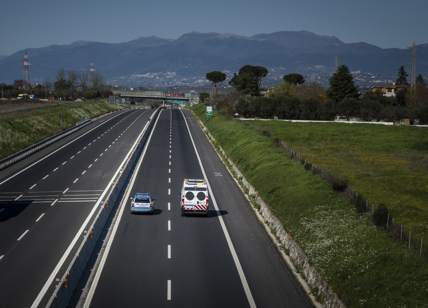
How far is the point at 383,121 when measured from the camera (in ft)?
314

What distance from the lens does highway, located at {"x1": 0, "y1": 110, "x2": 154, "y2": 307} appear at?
767 inches

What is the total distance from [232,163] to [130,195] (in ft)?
53.1

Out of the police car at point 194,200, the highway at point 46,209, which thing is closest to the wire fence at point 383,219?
the police car at point 194,200

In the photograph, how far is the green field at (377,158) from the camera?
95.3 ft

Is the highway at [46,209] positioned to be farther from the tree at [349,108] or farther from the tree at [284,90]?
the tree at [284,90]

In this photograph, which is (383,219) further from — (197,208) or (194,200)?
(194,200)

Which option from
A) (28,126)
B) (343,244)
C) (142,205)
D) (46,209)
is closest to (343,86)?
(28,126)

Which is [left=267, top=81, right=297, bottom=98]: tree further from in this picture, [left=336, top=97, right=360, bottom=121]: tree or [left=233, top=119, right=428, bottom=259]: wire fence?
[left=233, top=119, right=428, bottom=259]: wire fence

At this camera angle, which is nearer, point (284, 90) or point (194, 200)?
point (194, 200)

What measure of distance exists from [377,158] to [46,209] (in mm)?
37842

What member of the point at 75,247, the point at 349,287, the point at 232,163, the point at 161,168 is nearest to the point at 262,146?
the point at 232,163

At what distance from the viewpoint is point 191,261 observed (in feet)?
72.6

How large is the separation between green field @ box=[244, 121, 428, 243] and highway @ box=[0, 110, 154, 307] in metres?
19.8

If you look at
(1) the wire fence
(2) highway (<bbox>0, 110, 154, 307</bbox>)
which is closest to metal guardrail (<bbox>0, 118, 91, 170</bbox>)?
(2) highway (<bbox>0, 110, 154, 307</bbox>)
